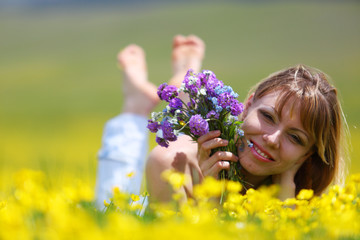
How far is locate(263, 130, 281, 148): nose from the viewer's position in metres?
2.80

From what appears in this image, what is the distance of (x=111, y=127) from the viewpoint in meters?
4.56

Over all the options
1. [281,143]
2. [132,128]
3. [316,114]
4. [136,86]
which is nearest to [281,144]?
[281,143]

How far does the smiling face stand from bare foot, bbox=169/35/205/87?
210 cm

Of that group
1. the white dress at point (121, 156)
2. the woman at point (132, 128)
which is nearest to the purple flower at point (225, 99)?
the woman at point (132, 128)

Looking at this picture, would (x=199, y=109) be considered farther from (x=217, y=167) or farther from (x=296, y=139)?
(x=296, y=139)

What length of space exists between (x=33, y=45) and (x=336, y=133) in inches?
1052

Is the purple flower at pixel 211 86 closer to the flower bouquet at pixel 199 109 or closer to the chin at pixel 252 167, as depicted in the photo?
the flower bouquet at pixel 199 109

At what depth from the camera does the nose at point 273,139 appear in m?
2.80

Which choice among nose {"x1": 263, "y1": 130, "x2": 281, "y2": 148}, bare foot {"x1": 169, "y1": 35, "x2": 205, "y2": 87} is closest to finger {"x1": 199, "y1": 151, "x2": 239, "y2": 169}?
nose {"x1": 263, "y1": 130, "x2": 281, "y2": 148}

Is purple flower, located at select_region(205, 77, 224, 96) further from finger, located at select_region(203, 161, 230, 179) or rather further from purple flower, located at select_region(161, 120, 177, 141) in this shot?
finger, located at select_region(203, 161, 230, 179)

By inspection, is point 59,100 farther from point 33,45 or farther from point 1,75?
point 33,45

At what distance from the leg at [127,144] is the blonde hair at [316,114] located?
141 centimetres

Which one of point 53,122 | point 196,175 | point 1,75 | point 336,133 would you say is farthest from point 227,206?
point 1,75

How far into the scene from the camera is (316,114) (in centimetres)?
297
